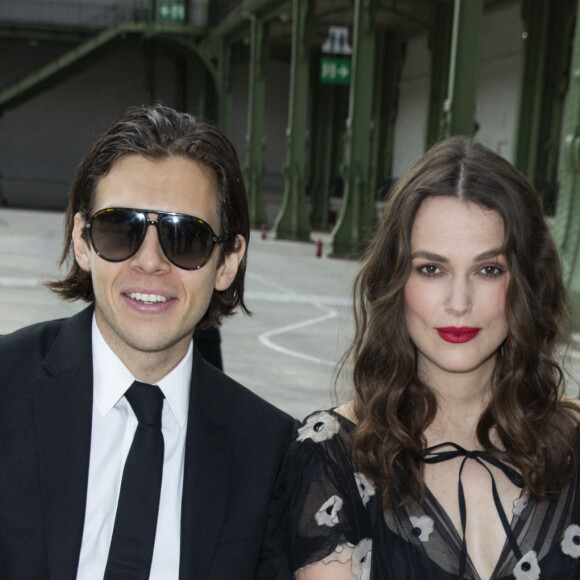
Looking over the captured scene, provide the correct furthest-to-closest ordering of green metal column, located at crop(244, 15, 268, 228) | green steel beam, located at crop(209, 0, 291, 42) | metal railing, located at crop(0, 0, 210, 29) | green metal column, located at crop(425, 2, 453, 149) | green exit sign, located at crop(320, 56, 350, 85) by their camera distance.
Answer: metal railing, located at crop(0, 0, 210, 29) < green metal column, located at crop(244, 15, 268, 228) < green metal column, located at crop(425, 2, 453, 149) < green steel beam, located at crop(209, 0, 291, 42) < green exit sign, located at crop(320, 56, 350, 85)

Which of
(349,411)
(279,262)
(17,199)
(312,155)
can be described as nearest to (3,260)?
(279,262)

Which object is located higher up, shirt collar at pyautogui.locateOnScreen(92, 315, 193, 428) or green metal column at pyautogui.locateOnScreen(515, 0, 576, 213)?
green metal column at pyautogui.locateOnScreen(515, 0, 576, 213)

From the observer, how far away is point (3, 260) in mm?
14977

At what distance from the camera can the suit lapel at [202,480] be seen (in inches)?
85.3

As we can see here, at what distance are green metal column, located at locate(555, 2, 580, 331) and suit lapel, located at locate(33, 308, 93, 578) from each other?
8376mm

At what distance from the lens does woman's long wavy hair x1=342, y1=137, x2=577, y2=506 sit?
2.34 meters

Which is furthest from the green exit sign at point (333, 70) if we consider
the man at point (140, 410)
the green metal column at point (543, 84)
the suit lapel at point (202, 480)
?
the suit lapel at point (202, 480)

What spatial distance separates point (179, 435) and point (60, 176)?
36182mm

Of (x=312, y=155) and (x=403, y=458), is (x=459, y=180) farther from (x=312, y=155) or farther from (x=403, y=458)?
(x=312, y=155)

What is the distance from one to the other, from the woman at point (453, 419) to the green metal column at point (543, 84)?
18560mm

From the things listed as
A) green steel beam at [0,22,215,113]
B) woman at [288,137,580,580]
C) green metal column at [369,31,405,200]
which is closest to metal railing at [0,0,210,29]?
green steel beam at [0,22,215,113]

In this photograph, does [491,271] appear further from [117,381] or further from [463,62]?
[463,62]

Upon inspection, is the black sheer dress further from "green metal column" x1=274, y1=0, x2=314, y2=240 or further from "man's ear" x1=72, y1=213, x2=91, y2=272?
"green metal column" x1=274, y1=0, x2=314, y2=240

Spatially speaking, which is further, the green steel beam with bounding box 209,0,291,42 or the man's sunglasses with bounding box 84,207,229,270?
the green steel beam with bounding box 209,0,291,42
